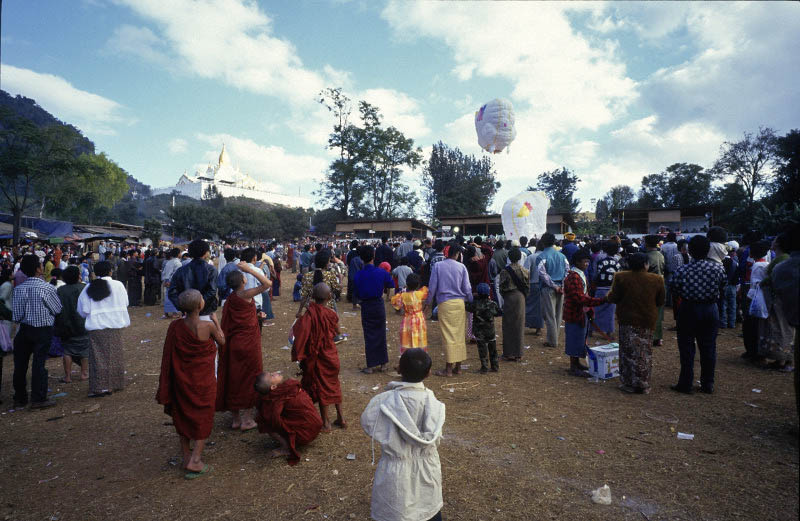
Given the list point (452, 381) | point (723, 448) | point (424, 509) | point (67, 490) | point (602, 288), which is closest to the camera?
point (424, 509)

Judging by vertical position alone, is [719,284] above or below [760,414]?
above

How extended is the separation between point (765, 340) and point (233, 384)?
7.22 meters

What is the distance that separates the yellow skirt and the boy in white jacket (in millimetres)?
3608

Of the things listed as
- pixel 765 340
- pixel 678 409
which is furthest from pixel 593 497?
pixel 765 340

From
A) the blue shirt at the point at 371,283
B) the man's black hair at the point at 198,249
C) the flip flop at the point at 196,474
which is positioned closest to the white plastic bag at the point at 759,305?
the blue shirt at the point at 371,283

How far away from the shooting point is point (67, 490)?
3412 millimetres

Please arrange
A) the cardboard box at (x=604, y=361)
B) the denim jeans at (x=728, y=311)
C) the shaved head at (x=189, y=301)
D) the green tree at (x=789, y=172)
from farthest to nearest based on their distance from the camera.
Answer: the green tree at (x=789, y=172) → the denim jeans at (x=728, y=311) → the cardboard box at (x=604, y=361) → the shaved head at (x=189, y=301)

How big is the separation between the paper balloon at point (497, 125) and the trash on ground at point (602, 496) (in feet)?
48.5

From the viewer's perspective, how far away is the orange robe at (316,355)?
163 inches

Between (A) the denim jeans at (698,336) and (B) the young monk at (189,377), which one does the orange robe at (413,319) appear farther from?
(A) the denim jeans at (698,336)

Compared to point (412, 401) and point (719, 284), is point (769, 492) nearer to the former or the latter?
point (719, 284)

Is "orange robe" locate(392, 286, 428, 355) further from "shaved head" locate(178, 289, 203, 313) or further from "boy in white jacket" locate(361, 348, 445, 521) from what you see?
"boy in white jacket" locate(361, 348, 445, 521)

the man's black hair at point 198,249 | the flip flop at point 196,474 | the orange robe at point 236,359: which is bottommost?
the flip flop at point 196,474

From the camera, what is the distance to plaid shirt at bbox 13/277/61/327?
504 cm
